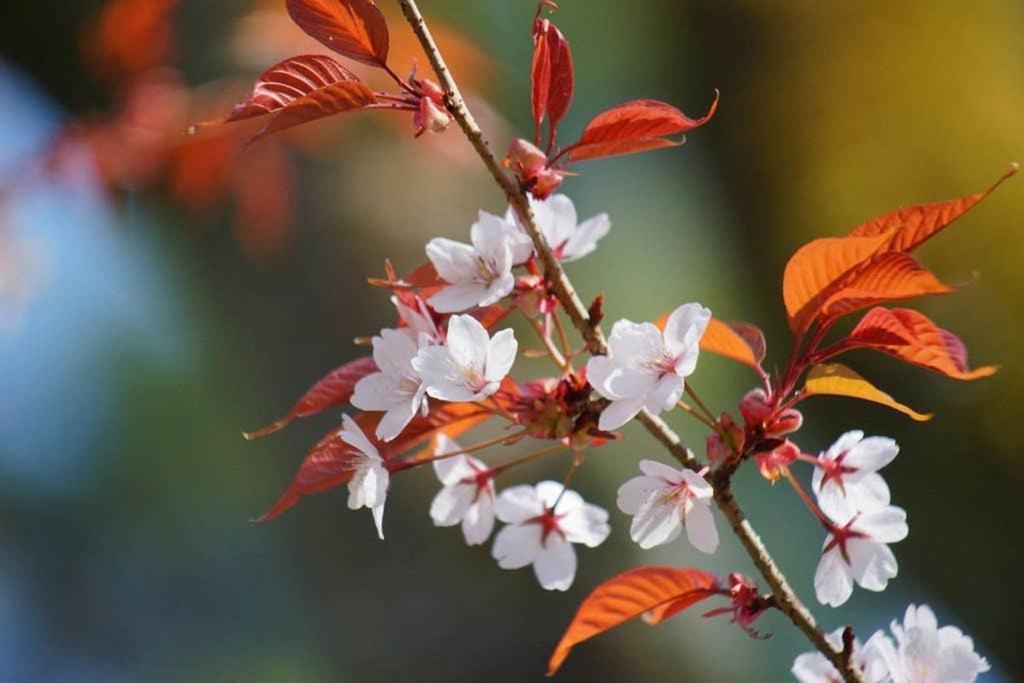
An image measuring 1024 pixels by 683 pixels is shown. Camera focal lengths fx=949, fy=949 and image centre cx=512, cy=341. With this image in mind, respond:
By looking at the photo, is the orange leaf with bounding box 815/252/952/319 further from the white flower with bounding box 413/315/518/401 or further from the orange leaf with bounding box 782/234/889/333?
the white flower with bounding box 413/315/518/401

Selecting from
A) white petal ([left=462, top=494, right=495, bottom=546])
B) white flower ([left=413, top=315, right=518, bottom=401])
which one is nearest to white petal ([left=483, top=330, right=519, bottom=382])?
white flower ([left=413, top=315, right=518, bottom=401])

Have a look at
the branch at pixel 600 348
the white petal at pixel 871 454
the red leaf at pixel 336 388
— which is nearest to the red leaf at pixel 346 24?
the branch at pixel 600 348

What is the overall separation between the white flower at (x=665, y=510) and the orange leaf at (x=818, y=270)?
0.23ft

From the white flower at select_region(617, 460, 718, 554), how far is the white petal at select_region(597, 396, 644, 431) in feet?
0.10

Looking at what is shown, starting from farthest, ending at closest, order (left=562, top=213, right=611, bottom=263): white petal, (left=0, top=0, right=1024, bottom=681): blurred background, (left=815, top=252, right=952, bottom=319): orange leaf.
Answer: (left=0, top=0, right=1024, bottom=681): blurred background, (left=562, top=213, right=611, bottom=263): white petal, (left=815, top=252, right=952, bottom=319): orange leaf

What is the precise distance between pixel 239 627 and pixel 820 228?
6.88 feet

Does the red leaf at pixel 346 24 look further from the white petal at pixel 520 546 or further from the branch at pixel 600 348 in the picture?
the white petal at pixel 520 546

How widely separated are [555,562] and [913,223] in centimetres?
20

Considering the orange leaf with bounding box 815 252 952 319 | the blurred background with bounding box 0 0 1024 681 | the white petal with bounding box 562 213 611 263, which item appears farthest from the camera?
the blurred background with bounding box 0 0 1024 681

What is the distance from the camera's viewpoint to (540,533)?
40cm

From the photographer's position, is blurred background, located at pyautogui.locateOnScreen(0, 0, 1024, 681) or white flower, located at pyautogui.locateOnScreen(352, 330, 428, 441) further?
blurred background, located at pyautogui.locateOnScreen(0, 0, 1024, 681)

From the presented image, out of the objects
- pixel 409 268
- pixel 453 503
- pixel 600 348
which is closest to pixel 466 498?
pixel 453 503

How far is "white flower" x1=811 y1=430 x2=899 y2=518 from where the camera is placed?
0.33 metres

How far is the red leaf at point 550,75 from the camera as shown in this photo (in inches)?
13.1
